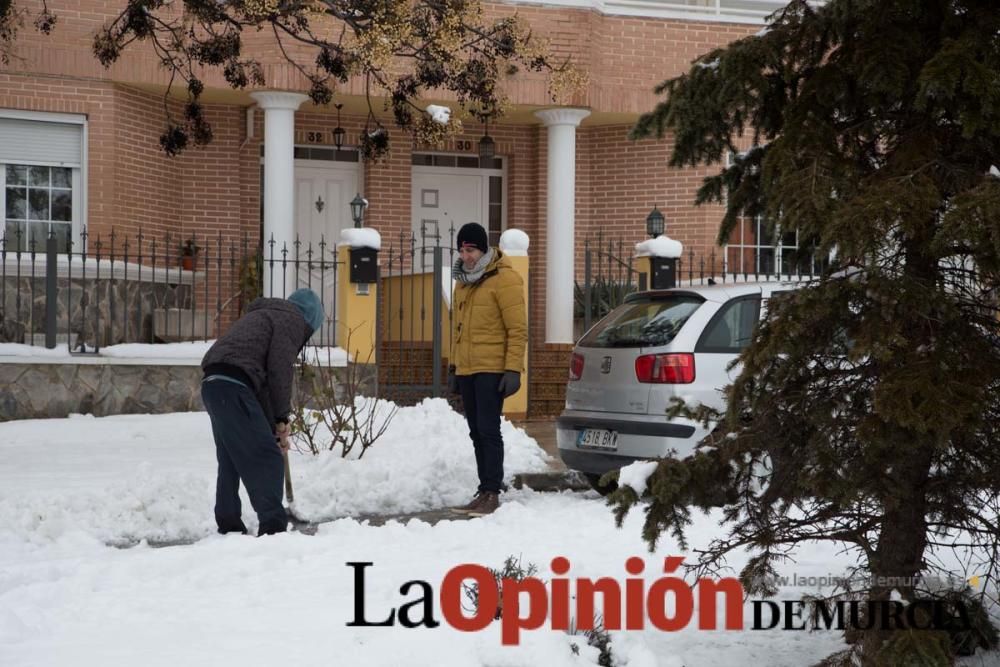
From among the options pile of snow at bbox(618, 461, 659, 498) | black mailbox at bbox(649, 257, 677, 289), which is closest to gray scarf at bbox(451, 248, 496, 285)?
pile of snow at bbox(618, 461, 659, 498)

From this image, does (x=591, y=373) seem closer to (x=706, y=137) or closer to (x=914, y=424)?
(x=706, y=137)

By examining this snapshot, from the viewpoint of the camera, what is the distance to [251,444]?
23.2ft

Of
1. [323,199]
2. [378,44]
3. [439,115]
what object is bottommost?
[323,199]

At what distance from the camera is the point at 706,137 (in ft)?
18.5

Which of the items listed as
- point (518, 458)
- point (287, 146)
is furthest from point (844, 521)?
point (287, 146)

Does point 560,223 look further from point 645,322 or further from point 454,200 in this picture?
point 645,322

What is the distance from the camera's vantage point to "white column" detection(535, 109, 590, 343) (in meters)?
16.6

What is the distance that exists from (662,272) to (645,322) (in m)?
6.18

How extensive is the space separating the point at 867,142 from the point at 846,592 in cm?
174

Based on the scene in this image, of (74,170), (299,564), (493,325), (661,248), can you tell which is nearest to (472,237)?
(493,325)

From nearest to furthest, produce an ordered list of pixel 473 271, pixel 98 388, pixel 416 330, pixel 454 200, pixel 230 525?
pixel 230 525 < pixel 473 271 < pixel 98 388 < pixel 416 330 < pixel 454 200

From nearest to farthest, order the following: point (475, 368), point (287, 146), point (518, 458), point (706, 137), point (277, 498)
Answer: point (706, 137) → point (277, 498) → point (475, 368) → point (518, 458) → point (287, 146)

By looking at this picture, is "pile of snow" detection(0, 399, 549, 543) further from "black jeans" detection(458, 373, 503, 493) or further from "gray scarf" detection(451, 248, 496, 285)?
"gray scarf" detection(451, 248, 496, 285)

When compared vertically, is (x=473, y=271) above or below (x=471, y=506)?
above
